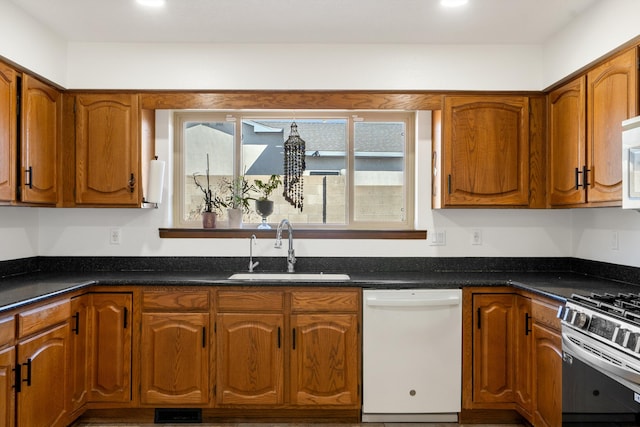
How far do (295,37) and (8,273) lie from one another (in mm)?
2365

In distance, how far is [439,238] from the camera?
338 cm

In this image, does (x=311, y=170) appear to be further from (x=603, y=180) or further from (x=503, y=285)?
(x=603, y=180)

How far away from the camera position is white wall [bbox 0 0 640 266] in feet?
9.88

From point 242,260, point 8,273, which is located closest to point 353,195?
point 242,260

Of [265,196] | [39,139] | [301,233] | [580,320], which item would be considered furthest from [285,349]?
[39,139]

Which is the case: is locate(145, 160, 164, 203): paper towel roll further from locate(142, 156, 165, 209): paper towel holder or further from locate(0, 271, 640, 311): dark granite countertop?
locate(0, 271, 640, 311): dark granite countertop

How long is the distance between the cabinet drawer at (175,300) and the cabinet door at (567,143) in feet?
7.40

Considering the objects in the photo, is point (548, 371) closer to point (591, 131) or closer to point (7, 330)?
point (591, 131)

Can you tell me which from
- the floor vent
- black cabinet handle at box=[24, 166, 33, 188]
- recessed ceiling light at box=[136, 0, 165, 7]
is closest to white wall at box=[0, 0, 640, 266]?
black cabinet handle at box=[24, 166, 33, 188]

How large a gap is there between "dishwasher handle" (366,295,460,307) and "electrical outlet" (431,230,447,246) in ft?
1.95

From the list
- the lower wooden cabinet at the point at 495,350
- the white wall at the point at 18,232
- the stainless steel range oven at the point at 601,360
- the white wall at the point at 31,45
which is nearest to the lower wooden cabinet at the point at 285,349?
the lower wooden cabinet at the point at 495,350

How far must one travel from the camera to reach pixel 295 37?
312cm

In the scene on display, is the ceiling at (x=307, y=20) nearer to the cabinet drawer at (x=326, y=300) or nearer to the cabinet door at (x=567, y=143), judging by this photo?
the cabinet door at (x=567, y=143)

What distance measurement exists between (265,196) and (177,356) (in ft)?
4.10
